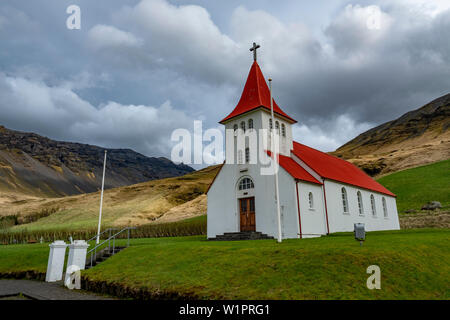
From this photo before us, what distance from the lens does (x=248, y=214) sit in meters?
24.0

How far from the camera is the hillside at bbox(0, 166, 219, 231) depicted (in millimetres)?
64688

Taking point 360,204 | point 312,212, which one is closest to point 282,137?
point 312,212

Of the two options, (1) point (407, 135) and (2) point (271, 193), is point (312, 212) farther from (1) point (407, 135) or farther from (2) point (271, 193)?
(1) point (407, 135)

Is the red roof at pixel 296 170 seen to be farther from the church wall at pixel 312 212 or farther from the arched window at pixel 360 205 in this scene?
the arched window at pixel 360 205

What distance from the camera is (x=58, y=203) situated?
90750mm

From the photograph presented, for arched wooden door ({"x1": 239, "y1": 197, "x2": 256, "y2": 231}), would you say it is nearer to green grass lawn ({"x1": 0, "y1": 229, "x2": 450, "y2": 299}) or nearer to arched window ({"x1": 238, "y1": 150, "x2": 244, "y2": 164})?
arched window ({"x1": 238, "y1": 150, "x2": 244, "y2": 164})

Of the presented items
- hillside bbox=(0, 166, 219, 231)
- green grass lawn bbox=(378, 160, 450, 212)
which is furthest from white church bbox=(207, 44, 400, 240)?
hillside bbox=(0, 166, 219, 231)

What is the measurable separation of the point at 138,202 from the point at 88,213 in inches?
482

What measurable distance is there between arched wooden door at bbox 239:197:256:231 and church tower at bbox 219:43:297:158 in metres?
3.42

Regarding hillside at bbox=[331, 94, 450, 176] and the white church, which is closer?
the white church

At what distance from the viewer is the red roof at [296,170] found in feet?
Result: 72.9

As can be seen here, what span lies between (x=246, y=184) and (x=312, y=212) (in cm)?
543

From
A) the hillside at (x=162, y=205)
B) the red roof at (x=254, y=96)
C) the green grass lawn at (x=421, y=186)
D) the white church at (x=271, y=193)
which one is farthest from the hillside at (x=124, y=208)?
the red roof at (x=254, y=96)
